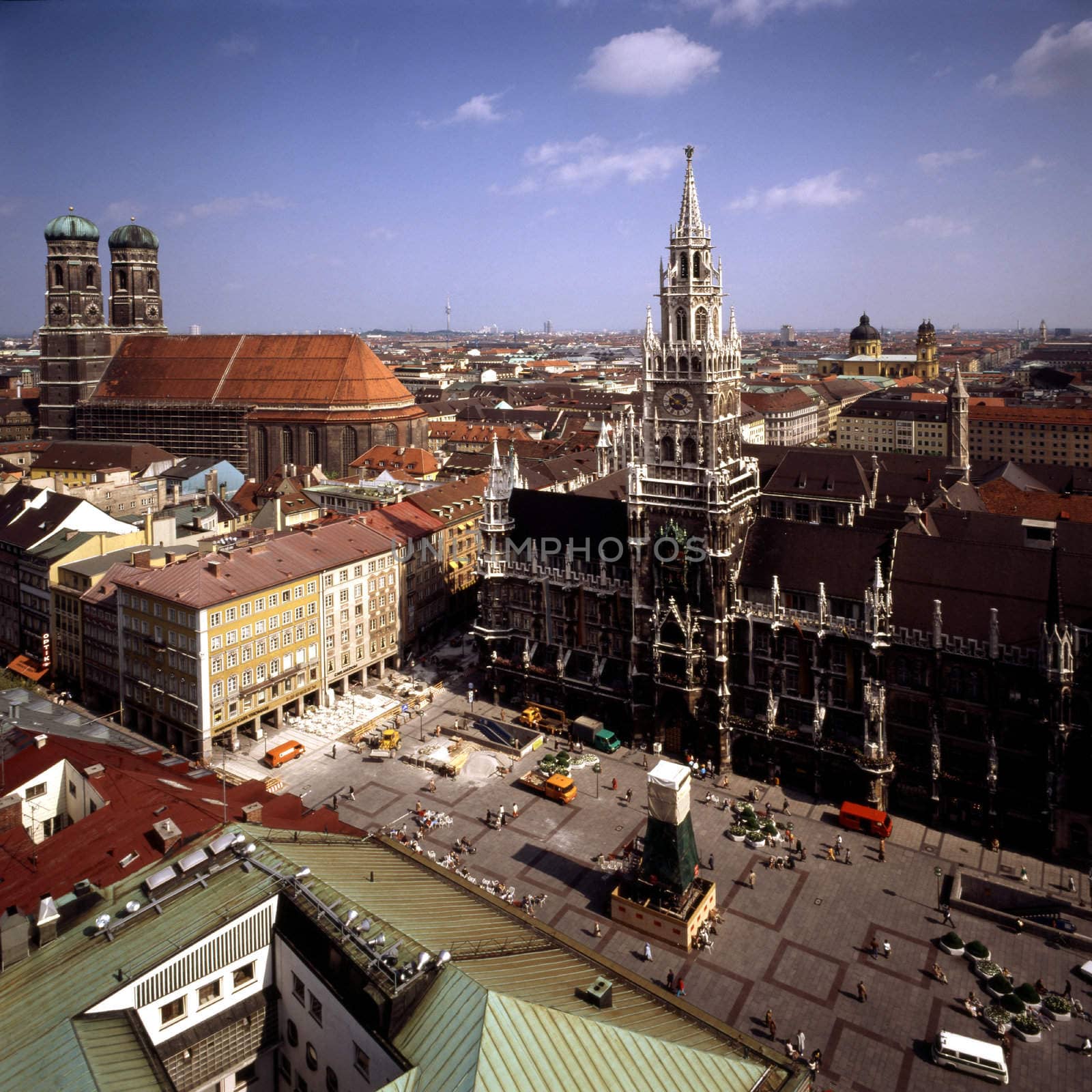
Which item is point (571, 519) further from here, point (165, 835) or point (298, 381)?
point (298, 381)

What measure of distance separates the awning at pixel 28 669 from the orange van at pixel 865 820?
3068 inches

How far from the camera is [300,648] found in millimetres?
91250

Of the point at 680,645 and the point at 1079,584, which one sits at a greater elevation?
the point at 1079,584

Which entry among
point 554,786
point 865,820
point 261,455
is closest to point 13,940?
point 554,786

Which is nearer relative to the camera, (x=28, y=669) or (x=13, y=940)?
(x=13, y=940)

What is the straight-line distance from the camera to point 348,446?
188 m

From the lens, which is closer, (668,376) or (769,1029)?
(769,1029)

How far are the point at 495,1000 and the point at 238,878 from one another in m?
12.5

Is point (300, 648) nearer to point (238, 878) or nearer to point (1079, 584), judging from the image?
point (238, 878)

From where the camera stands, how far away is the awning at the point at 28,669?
97.0 m

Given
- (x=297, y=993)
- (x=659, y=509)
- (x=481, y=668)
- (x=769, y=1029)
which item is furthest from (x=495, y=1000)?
(x=481, y=668)

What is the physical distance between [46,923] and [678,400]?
6162cm

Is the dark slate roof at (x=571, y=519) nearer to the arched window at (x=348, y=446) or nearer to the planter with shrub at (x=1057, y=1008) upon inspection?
the planter with shrub at (x=1057, y=1008)

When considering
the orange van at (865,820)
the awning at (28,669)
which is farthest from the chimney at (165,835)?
the awning at (28,669)
